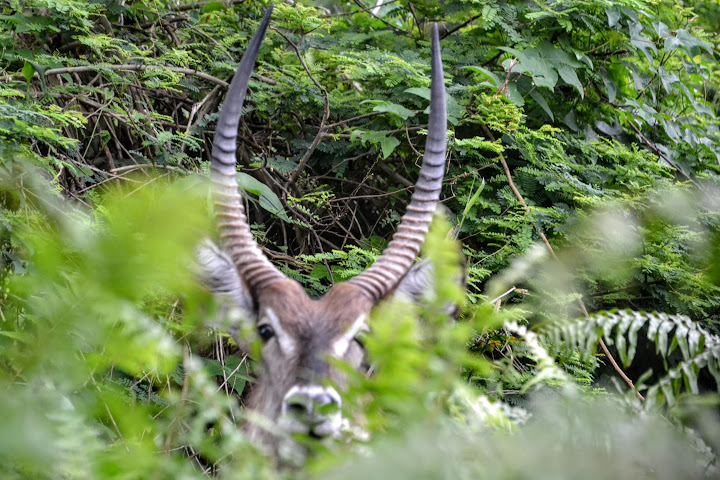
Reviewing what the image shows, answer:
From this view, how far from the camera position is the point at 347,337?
3115 millimetres

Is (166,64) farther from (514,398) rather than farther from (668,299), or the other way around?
(668,299)

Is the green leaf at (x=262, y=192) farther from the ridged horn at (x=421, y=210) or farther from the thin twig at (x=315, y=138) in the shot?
the ridged horn at (x=421, y=210)

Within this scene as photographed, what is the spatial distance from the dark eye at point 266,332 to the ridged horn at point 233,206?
0.26 m

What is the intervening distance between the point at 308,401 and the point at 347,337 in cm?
52

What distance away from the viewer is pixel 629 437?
1527 millimetres

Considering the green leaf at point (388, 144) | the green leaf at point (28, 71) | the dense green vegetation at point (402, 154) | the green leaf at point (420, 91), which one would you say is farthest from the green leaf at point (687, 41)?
the green leaf at point (28, 71)

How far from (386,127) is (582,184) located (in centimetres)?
185

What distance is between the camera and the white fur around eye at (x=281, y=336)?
3.09m

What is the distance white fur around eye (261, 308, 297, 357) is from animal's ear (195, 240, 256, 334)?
129 mm

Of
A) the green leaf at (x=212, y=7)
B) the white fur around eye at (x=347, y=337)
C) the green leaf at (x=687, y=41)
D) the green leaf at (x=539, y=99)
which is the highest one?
the green leaf at (x=687, y=41)

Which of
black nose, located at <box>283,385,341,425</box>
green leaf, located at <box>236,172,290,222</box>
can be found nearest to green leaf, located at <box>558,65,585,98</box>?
green leaf, located at <box>236,172,290,222</box>

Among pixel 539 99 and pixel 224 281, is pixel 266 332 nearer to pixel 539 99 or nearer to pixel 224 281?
pixel 224 281

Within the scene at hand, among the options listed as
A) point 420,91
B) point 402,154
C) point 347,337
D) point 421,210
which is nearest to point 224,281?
point 347,337

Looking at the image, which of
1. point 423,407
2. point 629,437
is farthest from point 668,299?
point 423,407
